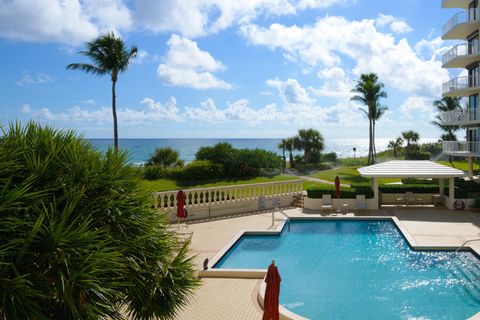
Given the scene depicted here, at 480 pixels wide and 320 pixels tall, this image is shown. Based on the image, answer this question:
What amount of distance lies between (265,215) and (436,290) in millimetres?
10845

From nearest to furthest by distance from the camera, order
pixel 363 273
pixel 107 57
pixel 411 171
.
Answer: pixel 363 273 → pixel 411 171 → pixel 107 57

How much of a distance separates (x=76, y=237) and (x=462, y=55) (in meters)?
35.0

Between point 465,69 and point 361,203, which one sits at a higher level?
point 465,69

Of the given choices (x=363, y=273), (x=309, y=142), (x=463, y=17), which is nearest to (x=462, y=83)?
(x=463, y=17)

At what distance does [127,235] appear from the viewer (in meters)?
5.62

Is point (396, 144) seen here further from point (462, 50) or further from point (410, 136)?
point (462, 50)

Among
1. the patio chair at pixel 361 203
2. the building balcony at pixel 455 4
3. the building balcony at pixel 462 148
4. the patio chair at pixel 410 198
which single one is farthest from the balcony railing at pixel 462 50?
the patio chair at pixel 361 203

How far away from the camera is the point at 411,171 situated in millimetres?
21312

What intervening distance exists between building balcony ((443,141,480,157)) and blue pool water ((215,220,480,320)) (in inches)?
654

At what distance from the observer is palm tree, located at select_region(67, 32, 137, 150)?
27.0 meters

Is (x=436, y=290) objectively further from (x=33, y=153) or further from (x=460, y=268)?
(x=33, y=153)

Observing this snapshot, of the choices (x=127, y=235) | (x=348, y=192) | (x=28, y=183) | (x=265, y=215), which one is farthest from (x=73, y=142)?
(x=348, y=192)

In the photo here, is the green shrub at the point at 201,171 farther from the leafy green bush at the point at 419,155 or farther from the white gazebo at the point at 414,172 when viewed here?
the leafy green bush at the point at 419,155

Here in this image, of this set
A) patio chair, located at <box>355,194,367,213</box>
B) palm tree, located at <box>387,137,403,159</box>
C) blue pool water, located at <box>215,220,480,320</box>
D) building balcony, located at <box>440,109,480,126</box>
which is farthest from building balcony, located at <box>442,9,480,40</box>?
palm tree, located at <box>387,137,403,159</box>
